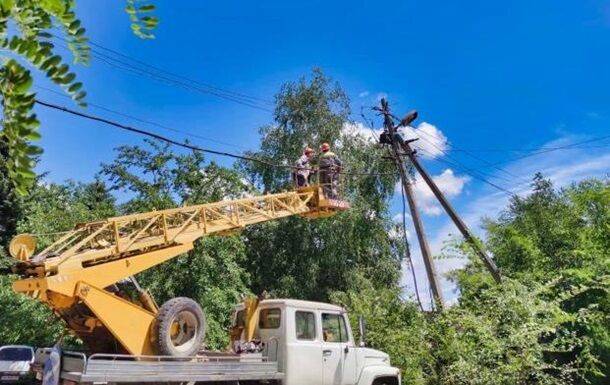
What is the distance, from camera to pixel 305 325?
10453 mm

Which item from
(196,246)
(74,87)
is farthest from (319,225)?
(74,87)

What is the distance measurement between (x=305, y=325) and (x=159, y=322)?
9.30ft

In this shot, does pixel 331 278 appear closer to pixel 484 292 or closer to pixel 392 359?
pixel 392 359

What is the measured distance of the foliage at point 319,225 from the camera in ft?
89.0

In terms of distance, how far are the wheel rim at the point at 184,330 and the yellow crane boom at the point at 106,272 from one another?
2cm

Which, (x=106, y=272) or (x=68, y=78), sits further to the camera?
(x=106, y=272)

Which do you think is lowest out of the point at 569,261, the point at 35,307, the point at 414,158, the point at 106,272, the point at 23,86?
the point at 23,86

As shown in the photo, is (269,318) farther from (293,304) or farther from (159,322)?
(159,322)

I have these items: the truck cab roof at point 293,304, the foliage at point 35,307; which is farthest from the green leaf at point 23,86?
the foliage at point 35,307

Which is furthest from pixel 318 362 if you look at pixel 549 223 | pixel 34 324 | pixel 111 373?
pixel 549 223

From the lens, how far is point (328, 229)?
2689 centimetres

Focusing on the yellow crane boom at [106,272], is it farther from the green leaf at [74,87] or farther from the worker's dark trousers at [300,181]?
the green leaf at [74,87]

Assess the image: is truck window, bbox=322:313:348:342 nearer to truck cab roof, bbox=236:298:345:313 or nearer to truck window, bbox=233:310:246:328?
truck cab roof, bbox=236:298:345:313

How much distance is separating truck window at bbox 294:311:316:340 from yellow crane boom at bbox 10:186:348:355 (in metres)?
2.02
